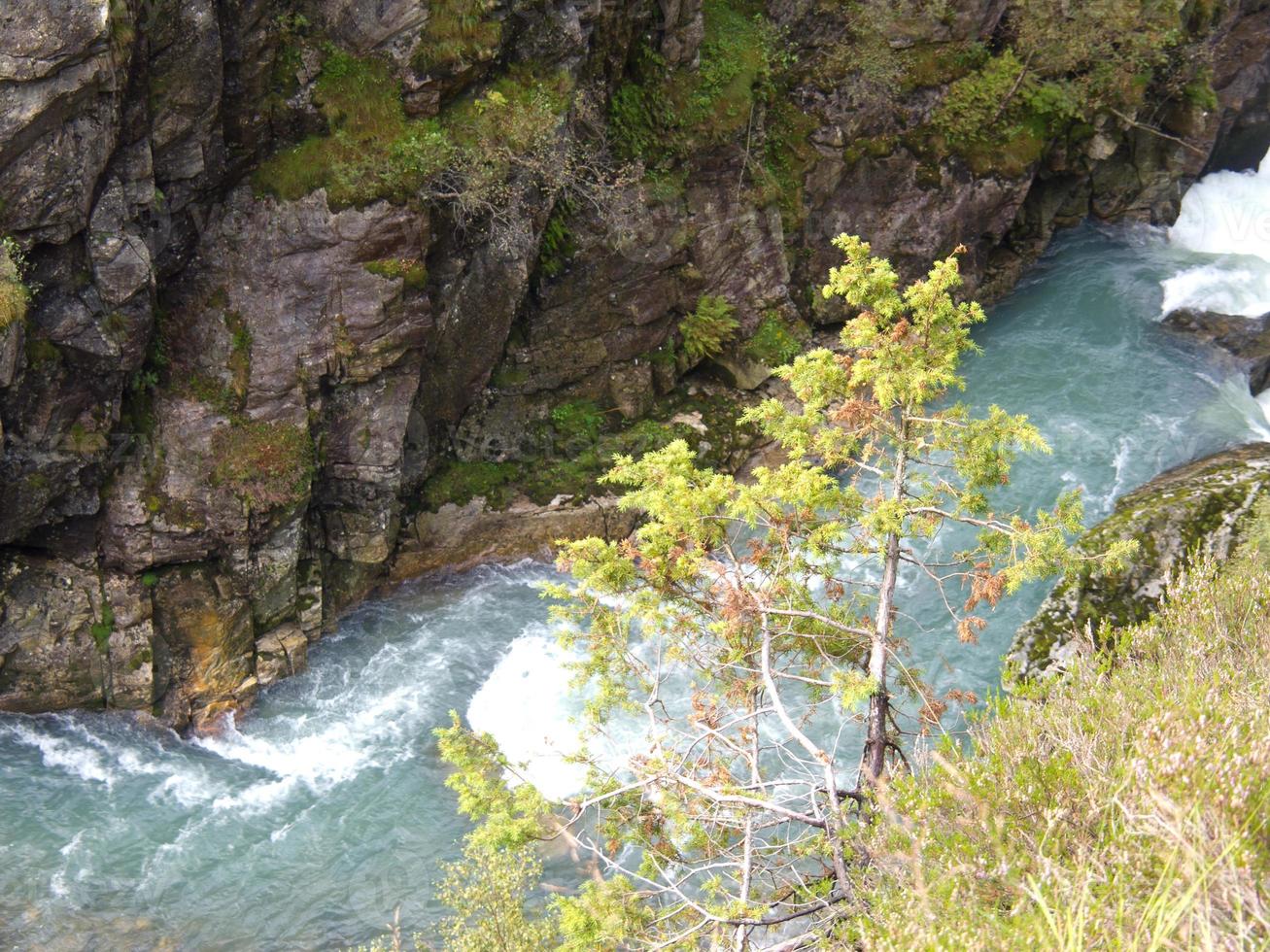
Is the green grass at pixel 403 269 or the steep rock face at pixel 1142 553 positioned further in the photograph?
the green grass at pixel 403 269

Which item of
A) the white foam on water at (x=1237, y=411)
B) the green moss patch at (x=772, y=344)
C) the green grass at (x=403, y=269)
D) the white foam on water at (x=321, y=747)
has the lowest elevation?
the white foam on water at (x=321, y=747)

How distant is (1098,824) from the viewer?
766cm

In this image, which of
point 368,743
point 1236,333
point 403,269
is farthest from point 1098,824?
point 1236,333

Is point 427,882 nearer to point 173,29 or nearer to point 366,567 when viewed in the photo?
point 366,567

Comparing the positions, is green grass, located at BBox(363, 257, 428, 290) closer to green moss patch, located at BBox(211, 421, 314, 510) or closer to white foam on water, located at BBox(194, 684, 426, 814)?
green moss patch, located at BBox(211, 421, 314, 510)

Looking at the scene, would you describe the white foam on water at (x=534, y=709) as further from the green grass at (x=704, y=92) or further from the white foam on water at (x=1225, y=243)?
the white foam on water at (x=1225, y=243)

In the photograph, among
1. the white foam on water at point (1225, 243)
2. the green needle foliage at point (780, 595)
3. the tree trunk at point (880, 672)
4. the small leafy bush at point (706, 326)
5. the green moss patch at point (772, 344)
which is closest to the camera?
the green needle foliage at point (780, 595)

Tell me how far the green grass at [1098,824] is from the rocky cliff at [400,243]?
12.1 metres

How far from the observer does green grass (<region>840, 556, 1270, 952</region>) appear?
6191mm

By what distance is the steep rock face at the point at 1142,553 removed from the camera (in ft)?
49.4

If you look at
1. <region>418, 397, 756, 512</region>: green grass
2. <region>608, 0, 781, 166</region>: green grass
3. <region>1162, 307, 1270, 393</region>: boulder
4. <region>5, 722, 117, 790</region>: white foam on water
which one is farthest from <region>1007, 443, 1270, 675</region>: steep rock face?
<region>5, 722, 117, 790</region>: white foam on water

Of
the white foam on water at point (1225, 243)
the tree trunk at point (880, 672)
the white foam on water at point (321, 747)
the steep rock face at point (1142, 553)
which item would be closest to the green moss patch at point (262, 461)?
the white foam on water at point (321, 747)

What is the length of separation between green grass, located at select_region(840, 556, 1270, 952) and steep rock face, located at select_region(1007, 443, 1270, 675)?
5094 mm

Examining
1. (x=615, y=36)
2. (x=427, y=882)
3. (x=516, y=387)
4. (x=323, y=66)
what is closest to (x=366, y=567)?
(x=516, y=387)
